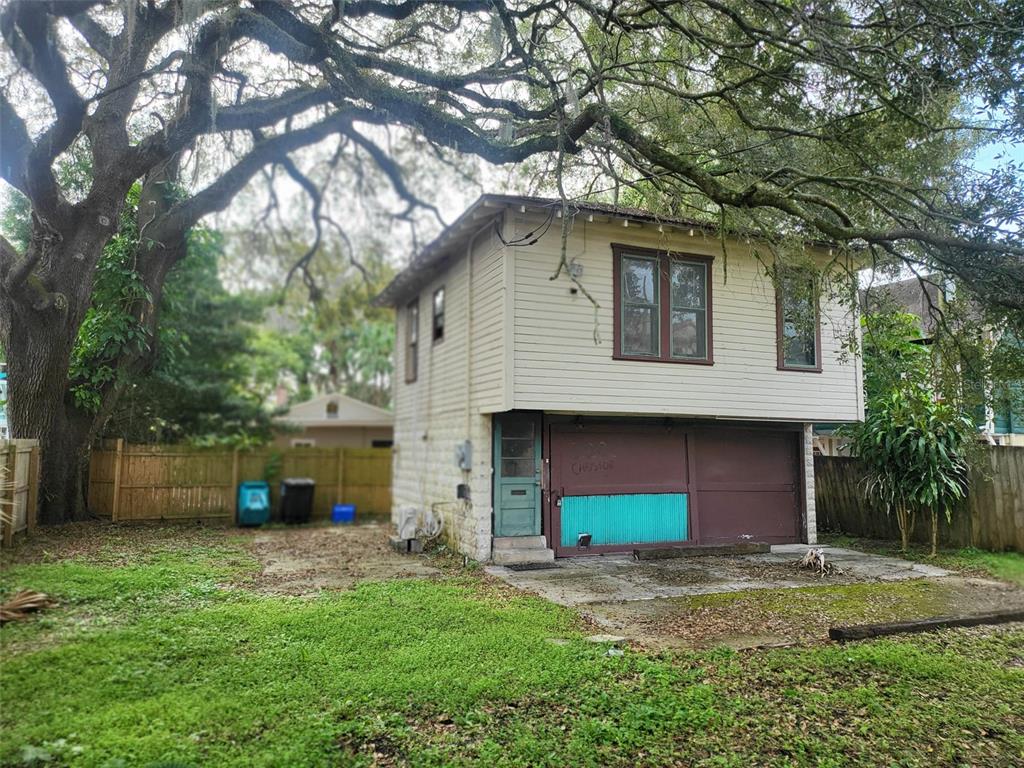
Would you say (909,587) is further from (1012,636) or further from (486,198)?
(486,198)

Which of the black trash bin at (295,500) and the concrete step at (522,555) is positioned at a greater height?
the black trash bin at (295,500)

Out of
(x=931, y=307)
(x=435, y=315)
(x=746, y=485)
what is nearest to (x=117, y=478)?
(x=435, y=315)

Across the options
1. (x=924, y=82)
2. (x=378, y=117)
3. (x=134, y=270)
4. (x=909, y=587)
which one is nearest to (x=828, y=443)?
(x=909, y=587)

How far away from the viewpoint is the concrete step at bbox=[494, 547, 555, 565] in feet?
29.5

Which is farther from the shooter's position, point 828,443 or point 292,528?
point 828,443

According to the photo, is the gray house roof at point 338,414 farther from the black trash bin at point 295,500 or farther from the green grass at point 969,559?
the green grass at point 969,559

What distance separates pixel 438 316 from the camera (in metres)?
11.6

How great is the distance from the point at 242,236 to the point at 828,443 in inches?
582

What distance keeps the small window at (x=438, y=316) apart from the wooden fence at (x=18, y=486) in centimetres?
597

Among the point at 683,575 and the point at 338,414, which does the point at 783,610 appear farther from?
the point at 338,414

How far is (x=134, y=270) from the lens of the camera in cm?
1019

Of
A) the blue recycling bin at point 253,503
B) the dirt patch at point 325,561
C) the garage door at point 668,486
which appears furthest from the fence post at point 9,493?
the garage door at point 668,486

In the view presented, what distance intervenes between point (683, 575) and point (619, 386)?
2655mm

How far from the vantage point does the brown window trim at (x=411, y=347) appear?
42.3ft
